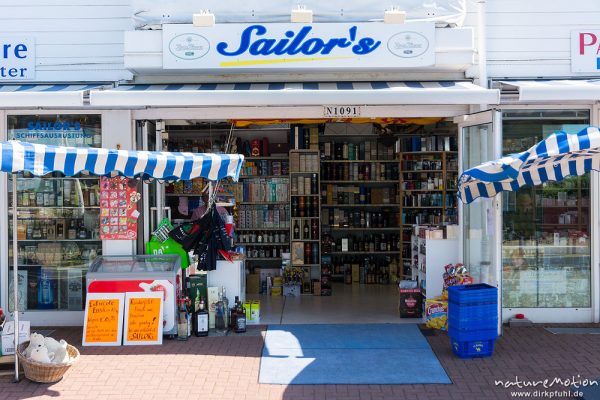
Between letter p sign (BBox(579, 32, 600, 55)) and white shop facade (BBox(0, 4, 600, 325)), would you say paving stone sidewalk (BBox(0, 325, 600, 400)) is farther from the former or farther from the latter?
letter p sign (BBox(579, 32, 600, 55))

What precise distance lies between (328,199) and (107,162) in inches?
272

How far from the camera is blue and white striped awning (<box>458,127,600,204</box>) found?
643 cm

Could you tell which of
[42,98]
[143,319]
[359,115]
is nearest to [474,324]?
[359,115]

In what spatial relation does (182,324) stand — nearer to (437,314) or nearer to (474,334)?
(437,314)

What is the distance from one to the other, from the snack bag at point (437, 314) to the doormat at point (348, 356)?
0.24 m

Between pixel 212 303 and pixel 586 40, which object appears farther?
pixel 586 40

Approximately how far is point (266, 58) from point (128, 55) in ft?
6.09

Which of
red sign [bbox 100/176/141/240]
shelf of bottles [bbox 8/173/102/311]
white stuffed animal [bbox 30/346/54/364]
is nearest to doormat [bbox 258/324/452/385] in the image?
white stuffed animal [bbox 30/346/54/364]

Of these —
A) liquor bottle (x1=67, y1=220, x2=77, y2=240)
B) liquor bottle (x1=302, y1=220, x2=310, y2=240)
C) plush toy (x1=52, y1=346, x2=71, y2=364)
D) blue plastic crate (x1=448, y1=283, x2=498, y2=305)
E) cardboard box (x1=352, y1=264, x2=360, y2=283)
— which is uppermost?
liquor bottle (x1=67, y1=220, x2=77, y2=240)

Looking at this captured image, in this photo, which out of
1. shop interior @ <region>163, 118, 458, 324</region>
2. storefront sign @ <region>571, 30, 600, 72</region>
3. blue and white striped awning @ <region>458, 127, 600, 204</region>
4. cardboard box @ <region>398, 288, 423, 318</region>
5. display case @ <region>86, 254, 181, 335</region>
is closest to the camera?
blue and white striped awning @ <region>458, 127, 600, 204</region>

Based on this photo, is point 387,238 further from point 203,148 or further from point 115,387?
point 115,387

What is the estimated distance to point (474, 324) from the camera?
810 cm

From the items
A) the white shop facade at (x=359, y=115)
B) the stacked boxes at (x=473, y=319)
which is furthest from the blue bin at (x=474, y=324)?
the white shop facade at (x=359, y=115)

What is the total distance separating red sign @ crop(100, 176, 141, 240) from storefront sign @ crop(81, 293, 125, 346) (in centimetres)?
119
